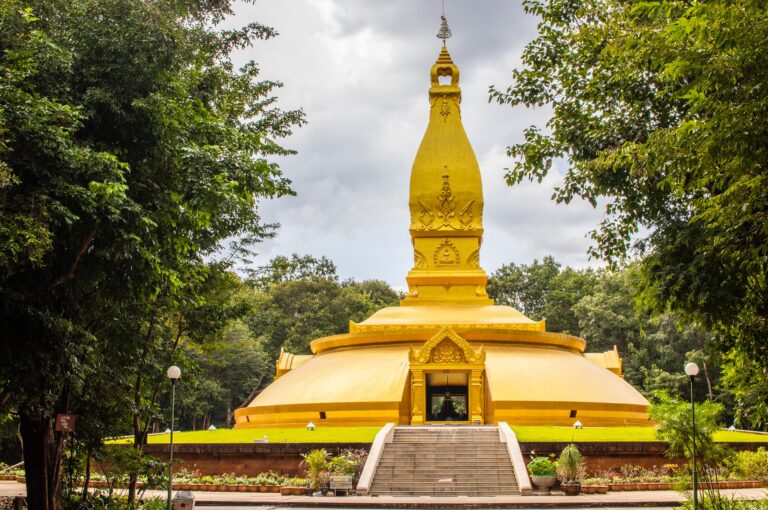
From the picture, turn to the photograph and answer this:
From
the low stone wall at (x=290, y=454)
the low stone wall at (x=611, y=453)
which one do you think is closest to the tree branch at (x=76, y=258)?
the low stone wall at (x=290, y=454)

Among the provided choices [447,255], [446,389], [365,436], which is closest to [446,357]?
[446,389]

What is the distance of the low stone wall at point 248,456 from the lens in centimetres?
2056

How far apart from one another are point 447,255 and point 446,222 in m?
1.31

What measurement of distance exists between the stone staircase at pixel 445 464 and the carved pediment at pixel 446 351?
14.6ft

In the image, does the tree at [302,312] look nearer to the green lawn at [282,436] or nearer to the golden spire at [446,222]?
the golden spire at [446,222]

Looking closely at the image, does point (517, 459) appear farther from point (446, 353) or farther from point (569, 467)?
point (446, 353)

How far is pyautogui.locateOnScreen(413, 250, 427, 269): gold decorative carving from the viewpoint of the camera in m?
33.8

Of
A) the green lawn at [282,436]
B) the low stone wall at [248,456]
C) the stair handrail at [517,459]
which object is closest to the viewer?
the stair handrail at [517,459]

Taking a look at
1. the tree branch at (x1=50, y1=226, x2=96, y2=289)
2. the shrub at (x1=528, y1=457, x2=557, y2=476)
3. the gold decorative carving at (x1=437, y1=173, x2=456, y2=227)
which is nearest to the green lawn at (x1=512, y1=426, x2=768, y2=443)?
the shrub at (x1=528, y1=457, x2=557, y2=476)

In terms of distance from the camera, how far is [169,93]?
1154 cm

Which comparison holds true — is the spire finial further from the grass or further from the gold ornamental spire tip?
the grass

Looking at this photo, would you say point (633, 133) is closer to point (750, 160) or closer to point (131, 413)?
point (750, 160)

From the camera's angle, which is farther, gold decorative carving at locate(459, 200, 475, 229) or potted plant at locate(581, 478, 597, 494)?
gold decorative carving at locate(459, 200, 475, 229)

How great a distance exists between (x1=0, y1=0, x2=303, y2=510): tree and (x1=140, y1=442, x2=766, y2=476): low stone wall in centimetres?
819
